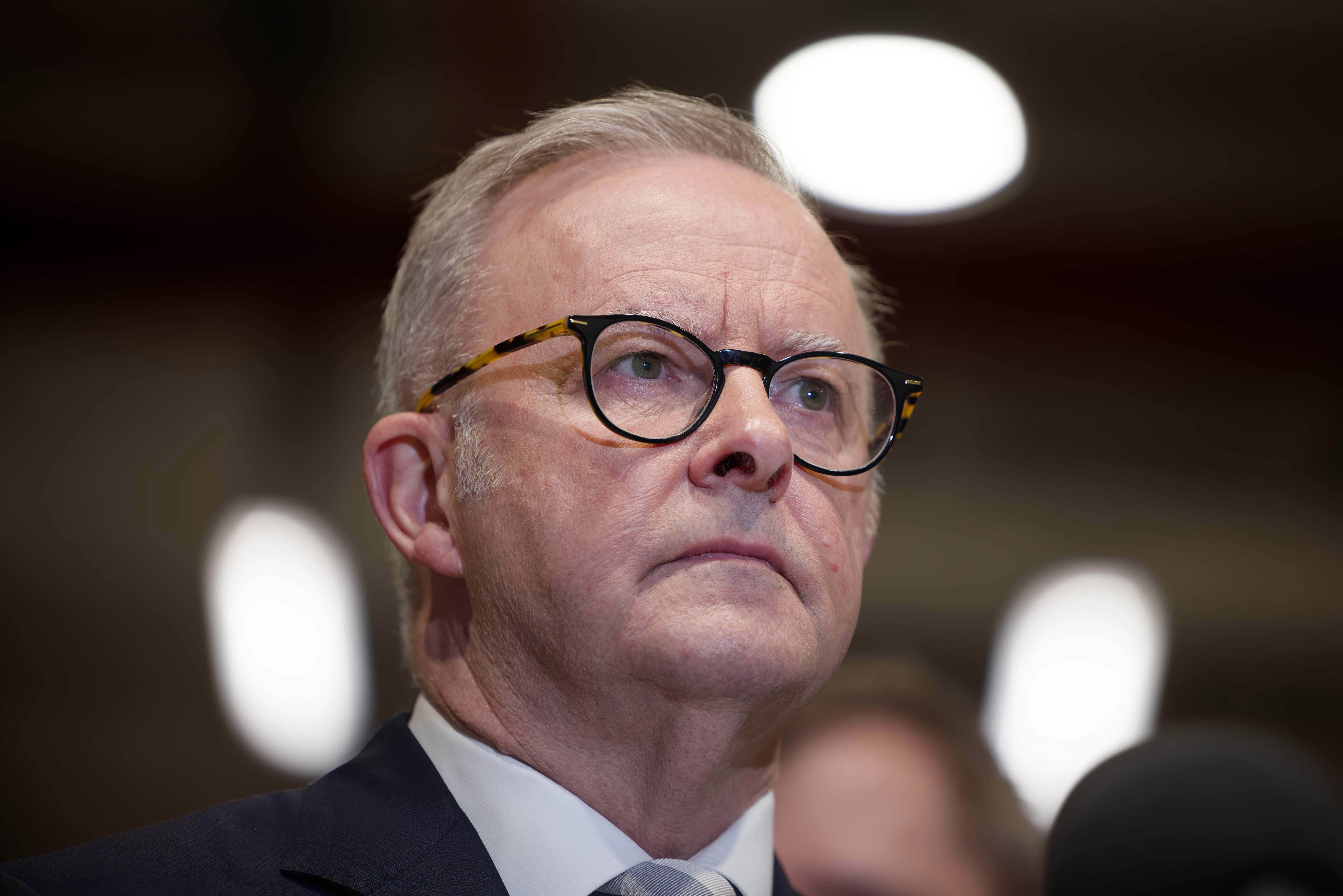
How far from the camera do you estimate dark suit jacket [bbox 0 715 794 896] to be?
3.73 ft

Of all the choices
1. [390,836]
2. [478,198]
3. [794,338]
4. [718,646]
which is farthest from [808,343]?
[390,836]

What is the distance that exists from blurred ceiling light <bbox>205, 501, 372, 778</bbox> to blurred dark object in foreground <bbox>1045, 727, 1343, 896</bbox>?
1674 mm

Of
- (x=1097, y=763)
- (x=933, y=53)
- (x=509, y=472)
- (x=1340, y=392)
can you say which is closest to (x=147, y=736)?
(x=509, y=472)

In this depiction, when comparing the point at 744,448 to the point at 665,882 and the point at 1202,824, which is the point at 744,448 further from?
the point at 1202,824

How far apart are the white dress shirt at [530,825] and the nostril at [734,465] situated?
0.51 metres

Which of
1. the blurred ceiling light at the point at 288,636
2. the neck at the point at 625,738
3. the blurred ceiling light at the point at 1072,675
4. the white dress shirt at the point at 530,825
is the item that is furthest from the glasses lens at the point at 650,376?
the blurred ceiling light at the point at 1072,675

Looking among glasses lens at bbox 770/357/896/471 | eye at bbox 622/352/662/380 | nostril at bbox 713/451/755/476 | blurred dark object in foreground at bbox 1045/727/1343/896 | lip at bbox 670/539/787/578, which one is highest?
eye at bbox 622/352/662/380

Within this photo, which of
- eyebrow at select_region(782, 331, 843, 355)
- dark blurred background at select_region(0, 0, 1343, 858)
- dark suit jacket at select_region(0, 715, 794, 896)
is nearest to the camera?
dark suit jacket at select_region(0, 715, 794, 896)

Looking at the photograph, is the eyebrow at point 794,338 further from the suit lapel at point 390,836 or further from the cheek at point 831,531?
the suit lapel at point 390,836

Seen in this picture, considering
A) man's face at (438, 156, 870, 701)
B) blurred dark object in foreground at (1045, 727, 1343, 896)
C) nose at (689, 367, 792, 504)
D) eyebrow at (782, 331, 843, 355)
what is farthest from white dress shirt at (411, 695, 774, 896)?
blurred dark object in foreground at (1045, 727, 1343, 896)

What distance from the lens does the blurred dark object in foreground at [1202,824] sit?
6.15ft

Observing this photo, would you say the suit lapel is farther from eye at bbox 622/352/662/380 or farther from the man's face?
eye at bbox 622/352/662/380

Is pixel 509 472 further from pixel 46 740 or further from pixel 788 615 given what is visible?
pixel 46 740

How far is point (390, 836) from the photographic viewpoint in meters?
1.19
